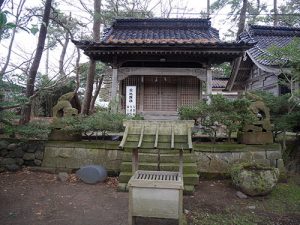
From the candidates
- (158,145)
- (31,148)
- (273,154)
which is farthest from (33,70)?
(273,154)

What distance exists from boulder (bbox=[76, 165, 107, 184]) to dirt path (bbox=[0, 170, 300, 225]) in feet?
0.46

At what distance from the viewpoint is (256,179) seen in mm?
5500

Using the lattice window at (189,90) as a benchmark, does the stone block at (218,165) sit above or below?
below

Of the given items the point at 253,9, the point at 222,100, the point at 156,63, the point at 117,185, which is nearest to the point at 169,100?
the point at 156,63

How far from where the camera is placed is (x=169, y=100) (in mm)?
11188

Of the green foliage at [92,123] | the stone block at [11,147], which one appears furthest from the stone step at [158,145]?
the stone block at [11,147]

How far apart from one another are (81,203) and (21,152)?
305 cm

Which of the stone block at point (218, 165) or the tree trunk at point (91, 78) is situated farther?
the tree trunk at point (91, 78)

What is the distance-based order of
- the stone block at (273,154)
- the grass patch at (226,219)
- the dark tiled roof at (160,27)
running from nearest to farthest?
the grass patch at (226,219), the stone block at (273,154), the dark tiled roof at (160,27)

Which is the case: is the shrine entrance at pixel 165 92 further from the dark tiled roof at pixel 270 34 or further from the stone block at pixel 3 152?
the dark tiled roof at pixel 270 34

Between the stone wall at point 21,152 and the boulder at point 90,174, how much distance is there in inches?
60.3

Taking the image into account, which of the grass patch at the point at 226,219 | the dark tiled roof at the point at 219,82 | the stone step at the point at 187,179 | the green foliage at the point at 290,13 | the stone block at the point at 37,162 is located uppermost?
the green foliage at the point at 290,13

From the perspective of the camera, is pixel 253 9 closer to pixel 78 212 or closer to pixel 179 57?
pixel 179 57

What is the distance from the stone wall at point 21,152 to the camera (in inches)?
278
